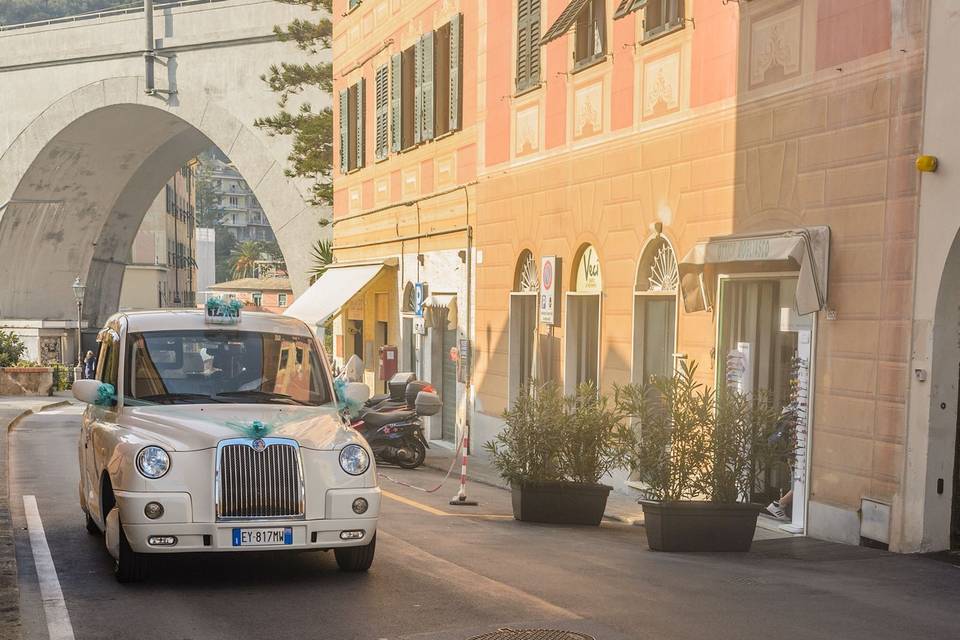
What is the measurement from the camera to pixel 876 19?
11859 mm

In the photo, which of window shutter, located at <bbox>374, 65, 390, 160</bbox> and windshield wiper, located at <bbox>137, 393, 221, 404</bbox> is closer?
windshield wiper, located at <bbox>137, 393, 221, 404</bbox>

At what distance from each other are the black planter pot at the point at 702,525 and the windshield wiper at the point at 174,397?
155 inches

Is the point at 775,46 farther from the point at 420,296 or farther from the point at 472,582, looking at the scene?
the point at 420,296

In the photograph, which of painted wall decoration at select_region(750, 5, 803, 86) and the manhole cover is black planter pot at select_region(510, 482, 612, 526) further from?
the manhole cover

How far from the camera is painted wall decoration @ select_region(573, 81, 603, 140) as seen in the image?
713 inches

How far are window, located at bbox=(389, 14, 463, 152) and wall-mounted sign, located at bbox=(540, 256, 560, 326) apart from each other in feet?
19.0

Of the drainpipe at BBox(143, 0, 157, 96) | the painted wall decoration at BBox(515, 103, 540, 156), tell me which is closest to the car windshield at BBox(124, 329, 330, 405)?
the painted wall decoration at BBox(515, 103, 540, 156)

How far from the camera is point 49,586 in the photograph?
351 inches

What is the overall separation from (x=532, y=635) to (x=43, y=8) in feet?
378

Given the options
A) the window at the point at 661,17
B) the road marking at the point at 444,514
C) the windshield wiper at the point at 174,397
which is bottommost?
the road marking at the point at 444,514

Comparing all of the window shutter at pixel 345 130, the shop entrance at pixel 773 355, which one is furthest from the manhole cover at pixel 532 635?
the window shutter at pixel 345 130

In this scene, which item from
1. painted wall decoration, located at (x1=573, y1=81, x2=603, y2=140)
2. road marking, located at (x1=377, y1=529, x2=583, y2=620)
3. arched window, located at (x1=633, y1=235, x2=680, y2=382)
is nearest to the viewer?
road marking, located at (x1=377, y1=529, x2=583, y2=620)

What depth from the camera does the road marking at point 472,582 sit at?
8138mm

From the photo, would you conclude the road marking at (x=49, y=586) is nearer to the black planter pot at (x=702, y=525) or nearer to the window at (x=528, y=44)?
the black planter pot at (x=702, y=525)
